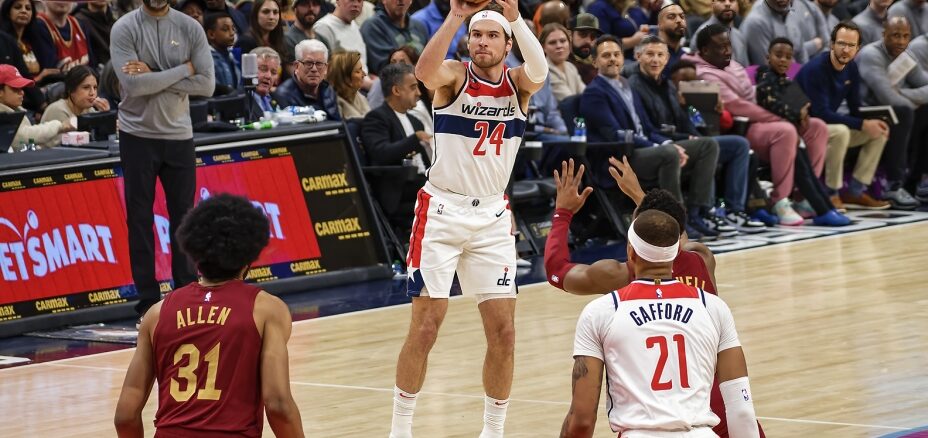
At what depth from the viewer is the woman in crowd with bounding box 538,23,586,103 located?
15.7 m

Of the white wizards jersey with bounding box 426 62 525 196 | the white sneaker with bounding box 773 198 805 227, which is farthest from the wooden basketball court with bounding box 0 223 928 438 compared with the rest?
the white sneaker with bounding box 773 198 805 227

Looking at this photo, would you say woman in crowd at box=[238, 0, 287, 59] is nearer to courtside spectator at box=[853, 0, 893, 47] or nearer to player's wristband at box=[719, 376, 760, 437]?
courtside spectator at box=[853, 0, 893, 47]

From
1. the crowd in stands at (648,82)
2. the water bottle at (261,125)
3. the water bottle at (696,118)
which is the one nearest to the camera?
the water bottle at (261,125)

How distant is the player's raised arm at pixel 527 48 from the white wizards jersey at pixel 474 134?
0.40ft

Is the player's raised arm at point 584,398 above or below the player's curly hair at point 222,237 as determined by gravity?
below

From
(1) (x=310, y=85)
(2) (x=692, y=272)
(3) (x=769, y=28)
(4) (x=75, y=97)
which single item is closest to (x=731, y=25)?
(3) (x=769, y=28)

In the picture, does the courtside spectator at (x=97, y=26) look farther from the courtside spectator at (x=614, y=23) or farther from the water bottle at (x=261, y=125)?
the courtside spectator at (x=614, y=23)

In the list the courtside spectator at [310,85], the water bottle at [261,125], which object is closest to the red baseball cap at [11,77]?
the water bottle at [261,125]

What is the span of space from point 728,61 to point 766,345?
23.6 feet

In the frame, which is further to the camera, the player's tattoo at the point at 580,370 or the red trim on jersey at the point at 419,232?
the red trim on jersey at the point at 419,232

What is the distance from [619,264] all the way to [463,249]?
165cm

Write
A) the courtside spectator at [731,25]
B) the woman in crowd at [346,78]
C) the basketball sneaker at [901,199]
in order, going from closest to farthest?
the woman in crowd at [346,78] → the basketball sneaker at [901,199] → the courtside spectator at [731,25]

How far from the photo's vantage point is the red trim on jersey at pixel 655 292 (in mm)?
4973

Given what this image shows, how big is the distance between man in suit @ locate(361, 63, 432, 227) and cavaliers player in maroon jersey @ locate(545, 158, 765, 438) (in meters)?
7.12
